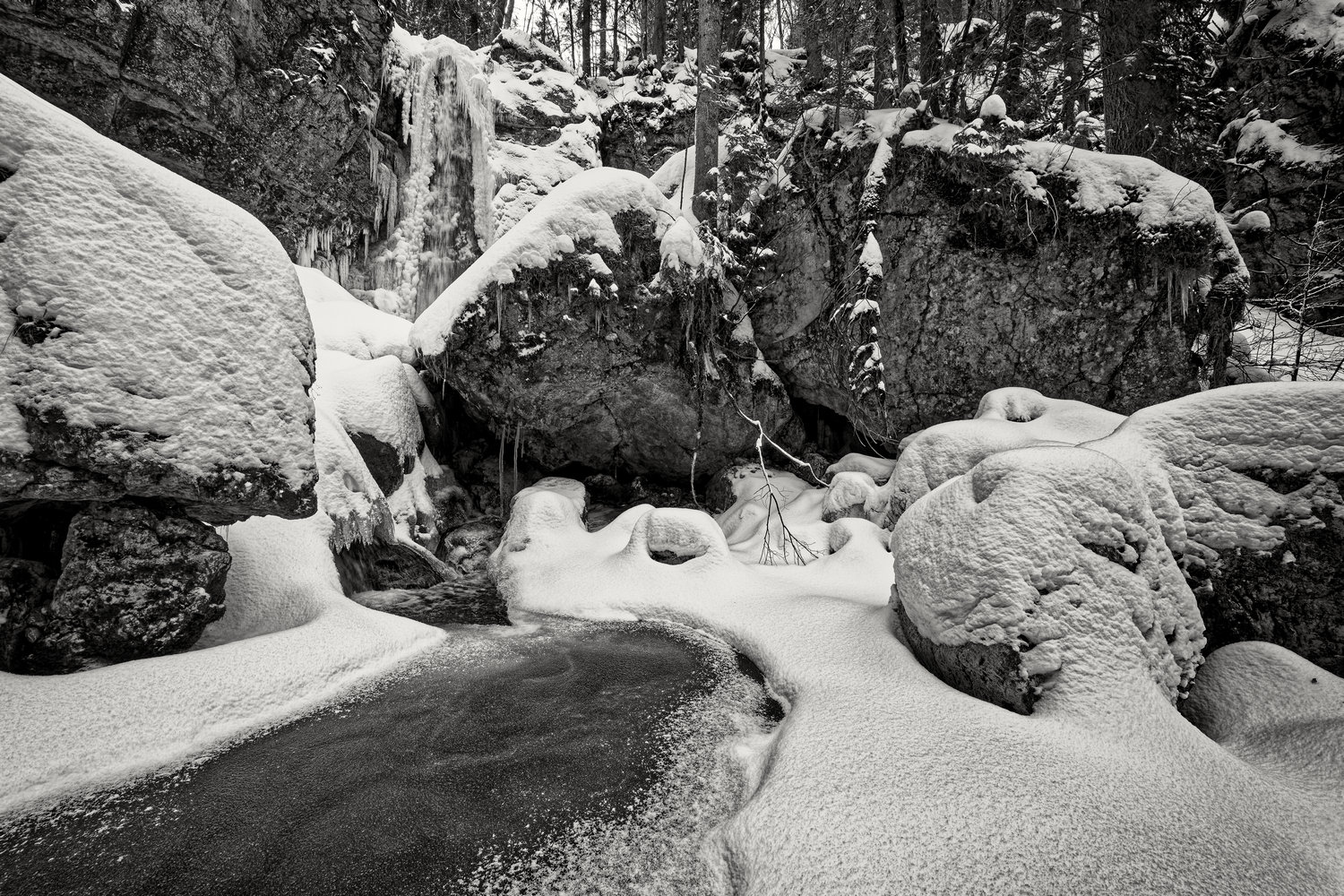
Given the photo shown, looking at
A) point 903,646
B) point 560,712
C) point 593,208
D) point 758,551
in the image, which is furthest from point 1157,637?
point 593,208

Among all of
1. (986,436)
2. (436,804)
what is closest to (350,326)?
(436,804)

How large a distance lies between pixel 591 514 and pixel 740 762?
6719 mm

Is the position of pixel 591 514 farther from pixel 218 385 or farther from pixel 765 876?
pixel 765 876

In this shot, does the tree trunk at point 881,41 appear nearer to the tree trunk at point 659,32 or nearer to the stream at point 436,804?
the tree trunk at point 659,32

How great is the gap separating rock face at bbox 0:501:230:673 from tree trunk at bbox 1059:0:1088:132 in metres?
11.4

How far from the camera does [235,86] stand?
876cm

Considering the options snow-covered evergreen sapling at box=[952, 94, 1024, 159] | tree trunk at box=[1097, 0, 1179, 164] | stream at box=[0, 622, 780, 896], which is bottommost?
stream at box=[0, 622, 780, 896]

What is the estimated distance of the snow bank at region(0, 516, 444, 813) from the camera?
2.54m

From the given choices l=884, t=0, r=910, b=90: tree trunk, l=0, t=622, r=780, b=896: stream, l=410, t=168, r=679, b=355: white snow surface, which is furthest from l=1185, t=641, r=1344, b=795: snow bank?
l=884, t=0, r=910, b=90: tree trunk

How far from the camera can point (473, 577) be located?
6492mm

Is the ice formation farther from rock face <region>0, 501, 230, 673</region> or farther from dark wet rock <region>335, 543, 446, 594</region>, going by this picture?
rock face <region>0, 501, 230, 673</region>

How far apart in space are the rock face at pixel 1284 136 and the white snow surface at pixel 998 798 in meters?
9.99

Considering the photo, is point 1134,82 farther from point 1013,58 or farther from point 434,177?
point 434,177

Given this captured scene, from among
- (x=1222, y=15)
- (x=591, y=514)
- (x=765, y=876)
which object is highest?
(x=1222, y=15)
